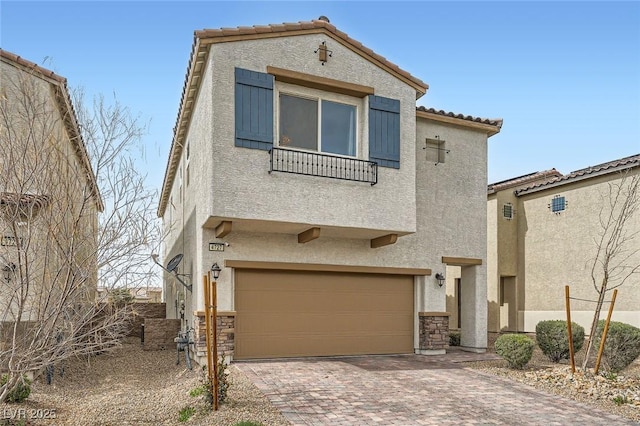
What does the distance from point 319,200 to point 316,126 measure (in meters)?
1.77

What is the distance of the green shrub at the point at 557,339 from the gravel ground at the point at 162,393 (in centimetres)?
32

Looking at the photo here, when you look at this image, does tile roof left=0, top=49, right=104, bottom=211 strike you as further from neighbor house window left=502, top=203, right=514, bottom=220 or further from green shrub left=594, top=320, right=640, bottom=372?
neighbor house window left=502, top=203, right=514, bottom=220

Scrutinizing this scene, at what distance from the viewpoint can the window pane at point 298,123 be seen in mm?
11906

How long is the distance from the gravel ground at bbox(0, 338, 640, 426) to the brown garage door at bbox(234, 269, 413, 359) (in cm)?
151

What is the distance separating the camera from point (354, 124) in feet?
41.4

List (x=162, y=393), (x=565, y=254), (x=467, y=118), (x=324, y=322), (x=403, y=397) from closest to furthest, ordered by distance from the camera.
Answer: (x=403, y=397) → (x=162, y=393) → (x=324, y=322) → (x=467, y=118) → (x=565, y=254)

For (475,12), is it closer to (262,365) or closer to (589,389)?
(589,389)

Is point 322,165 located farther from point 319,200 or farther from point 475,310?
point 475,310

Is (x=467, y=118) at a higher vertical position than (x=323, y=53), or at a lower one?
lower

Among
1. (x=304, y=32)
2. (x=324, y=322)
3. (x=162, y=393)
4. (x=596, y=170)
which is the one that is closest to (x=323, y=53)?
(x=304, y=32)

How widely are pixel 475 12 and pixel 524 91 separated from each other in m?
3.03

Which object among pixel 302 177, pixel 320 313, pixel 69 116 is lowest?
pixel 320 313

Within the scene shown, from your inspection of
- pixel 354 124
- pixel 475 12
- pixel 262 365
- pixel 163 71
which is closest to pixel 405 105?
pixel 354 124

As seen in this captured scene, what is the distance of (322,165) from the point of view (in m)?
11.8
